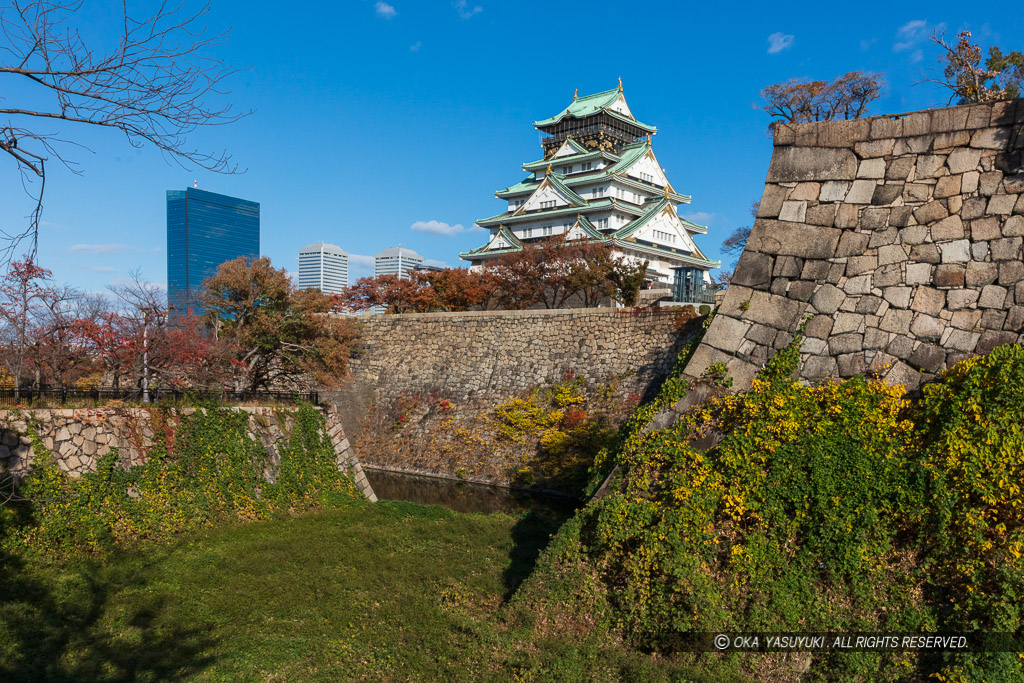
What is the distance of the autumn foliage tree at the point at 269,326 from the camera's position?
22.9m

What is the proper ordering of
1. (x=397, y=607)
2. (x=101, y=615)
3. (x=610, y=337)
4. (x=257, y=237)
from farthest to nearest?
(x=257, y=237)
(x=610, y=337)
(x=397, y=607)
(x=101, y=615)

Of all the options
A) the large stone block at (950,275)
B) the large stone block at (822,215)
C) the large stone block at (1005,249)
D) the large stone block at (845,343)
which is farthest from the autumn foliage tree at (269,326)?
the large stone block at (1005,249)

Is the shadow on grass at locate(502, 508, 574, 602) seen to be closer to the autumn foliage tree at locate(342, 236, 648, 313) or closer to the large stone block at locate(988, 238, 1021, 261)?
the large stone block at locate(988, 238, 1021, 261)

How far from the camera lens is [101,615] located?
7219 mm

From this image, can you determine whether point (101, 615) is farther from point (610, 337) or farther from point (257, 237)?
point (257, 237)

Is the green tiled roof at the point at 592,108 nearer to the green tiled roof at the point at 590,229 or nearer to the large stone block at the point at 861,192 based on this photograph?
the green tiled roof at the point at 590,229

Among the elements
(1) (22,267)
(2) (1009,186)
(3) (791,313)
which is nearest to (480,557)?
(3) (791,313)

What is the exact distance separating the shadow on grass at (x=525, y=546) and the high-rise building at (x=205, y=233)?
109018 millimetres

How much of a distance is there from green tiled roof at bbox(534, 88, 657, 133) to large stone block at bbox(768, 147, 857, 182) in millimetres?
34197

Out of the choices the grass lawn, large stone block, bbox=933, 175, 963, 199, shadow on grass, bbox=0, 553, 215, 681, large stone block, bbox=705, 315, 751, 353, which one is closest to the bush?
the grass lawn

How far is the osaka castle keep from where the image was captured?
35.6 meters

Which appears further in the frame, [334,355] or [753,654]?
[334,355]

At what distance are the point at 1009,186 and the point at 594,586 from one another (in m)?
5.98

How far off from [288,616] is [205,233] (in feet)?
407
